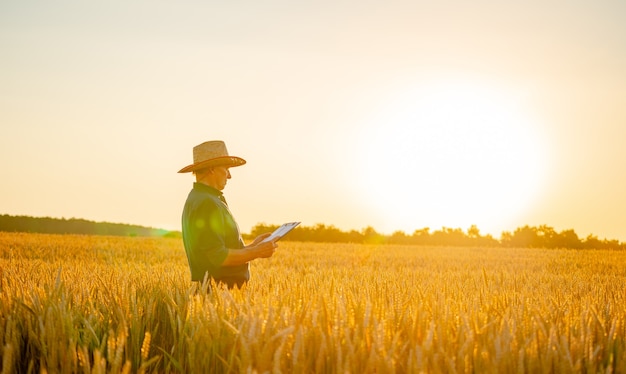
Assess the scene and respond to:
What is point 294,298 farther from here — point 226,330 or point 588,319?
point 588,319

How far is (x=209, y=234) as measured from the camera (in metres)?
5.43

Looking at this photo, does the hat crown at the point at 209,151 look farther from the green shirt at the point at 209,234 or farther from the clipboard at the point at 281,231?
the clipboard at the point at 281,231

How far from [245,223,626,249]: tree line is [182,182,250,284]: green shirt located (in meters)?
32.4

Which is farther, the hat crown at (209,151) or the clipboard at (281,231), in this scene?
the hat crown at (209,151)

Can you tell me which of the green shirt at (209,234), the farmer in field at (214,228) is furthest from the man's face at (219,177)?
the green shirt at (209,234)

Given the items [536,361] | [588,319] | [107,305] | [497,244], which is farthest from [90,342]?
[497,244]

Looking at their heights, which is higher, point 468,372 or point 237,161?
point 237,161

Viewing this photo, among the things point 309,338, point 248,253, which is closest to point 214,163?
point 248,253

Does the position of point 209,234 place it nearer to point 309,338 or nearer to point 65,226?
point 309,338

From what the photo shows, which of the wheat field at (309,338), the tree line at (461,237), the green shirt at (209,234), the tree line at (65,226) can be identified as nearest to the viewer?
the wheat field at (309,338)

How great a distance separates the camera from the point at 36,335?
368 cm

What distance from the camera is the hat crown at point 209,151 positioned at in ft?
19.1

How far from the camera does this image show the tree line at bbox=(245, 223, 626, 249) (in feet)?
117

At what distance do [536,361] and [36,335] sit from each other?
3163mm
